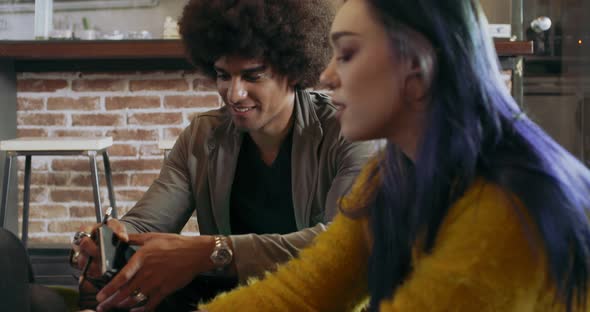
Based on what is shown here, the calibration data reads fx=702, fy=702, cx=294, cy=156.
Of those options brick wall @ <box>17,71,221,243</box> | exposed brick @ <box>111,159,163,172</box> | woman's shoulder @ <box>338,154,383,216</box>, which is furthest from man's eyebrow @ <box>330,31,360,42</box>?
exposed brick @ <box>111,159,163,172</box>

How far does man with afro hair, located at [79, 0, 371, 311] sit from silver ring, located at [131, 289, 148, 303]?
311 millimetres

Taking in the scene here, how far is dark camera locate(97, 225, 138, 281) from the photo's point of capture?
1237 mm

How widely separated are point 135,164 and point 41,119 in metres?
0.57

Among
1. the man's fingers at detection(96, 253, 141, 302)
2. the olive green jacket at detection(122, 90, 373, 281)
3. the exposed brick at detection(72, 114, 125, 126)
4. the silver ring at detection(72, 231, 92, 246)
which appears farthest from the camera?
the exposed brick at detection(72, 114, 125, 126)

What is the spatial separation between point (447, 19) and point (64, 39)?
3.15 meters

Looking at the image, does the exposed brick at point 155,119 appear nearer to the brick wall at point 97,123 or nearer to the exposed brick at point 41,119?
the brick wall at point 97,123

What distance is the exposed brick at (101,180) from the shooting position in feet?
12.3

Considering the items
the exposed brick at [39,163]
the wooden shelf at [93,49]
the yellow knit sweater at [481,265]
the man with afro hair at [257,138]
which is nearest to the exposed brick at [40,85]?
the wooden shelf at [93,49]

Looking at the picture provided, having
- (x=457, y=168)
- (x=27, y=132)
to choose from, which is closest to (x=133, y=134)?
(x=27, y=132)

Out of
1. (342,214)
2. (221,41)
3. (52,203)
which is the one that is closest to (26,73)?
(52,203)

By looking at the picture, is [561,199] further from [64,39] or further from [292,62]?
[64,39]

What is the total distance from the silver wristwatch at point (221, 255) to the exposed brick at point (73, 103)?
2.66m

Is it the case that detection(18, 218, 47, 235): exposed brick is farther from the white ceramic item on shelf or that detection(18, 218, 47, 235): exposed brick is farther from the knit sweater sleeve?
the knit sweater sleeve

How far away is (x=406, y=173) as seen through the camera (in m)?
0.85
